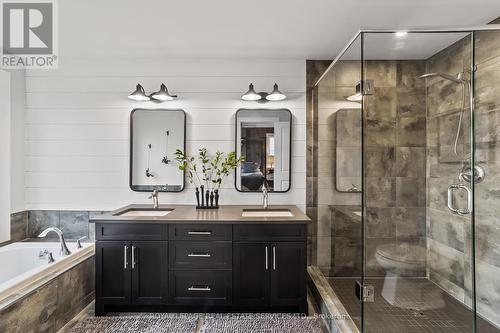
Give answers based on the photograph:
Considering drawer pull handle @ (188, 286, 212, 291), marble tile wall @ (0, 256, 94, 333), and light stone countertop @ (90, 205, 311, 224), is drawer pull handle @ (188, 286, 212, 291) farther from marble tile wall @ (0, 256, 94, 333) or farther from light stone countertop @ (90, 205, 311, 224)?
marble tile wall @ (0, 256, 94, 333)

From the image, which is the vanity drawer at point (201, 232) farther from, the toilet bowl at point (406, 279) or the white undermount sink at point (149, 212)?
the toilet bowl at point (406, 279)

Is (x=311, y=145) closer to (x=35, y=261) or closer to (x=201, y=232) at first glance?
(x=201, y=232)

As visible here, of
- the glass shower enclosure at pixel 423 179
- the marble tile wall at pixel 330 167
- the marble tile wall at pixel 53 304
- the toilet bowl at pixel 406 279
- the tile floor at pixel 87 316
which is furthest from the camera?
the tile floor at pixel 87 316

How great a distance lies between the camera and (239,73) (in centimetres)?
329

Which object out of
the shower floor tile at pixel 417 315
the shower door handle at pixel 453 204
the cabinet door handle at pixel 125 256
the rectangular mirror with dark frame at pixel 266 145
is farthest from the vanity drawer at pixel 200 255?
the shower door handle at pixel 453 204

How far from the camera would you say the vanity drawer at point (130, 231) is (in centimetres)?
260

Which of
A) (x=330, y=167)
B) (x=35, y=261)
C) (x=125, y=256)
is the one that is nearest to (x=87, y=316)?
(x=125, y=256)

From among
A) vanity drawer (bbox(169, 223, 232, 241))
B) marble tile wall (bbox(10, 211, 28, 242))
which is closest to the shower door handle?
vanity drawer (bbox(169, 223, 232, 241))

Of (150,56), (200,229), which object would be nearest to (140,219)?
(200,229)

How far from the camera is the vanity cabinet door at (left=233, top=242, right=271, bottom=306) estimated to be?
2.60 m

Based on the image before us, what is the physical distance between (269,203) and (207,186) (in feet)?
2.29

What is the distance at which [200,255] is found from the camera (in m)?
2.60

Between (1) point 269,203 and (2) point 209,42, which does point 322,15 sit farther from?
(1) point 269,203

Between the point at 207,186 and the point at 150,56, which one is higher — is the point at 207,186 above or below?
below
